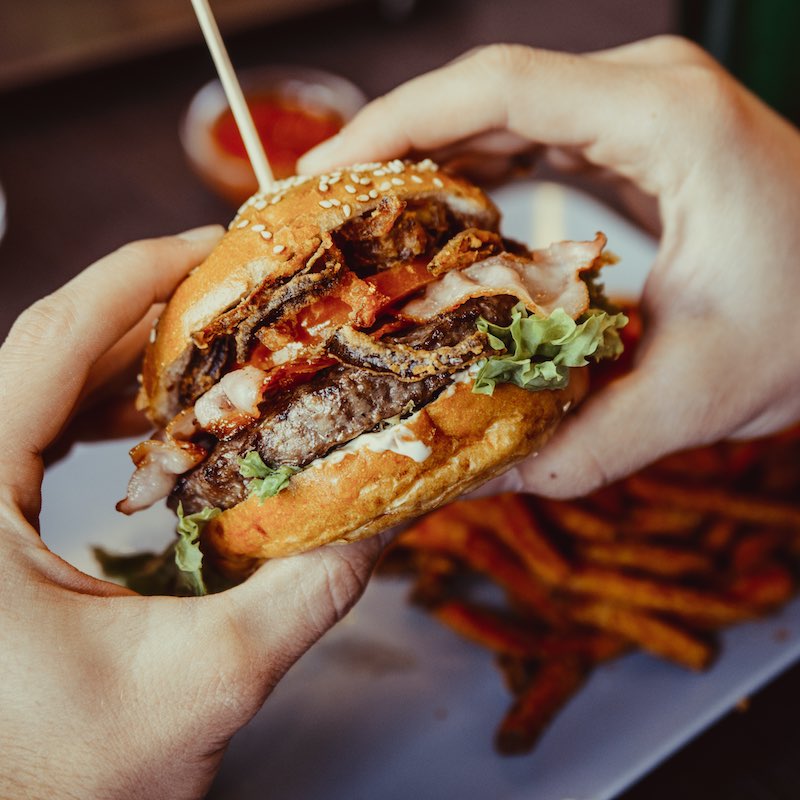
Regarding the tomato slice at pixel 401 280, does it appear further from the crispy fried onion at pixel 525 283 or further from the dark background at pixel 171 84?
the dark background at pixel 171 84

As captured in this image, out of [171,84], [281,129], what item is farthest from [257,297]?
[171,84]

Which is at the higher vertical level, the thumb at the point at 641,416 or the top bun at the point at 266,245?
the top bun at the point at 266,245

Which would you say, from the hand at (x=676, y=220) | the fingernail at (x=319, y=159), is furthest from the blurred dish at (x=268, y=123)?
the hand at (x=676, y=220)

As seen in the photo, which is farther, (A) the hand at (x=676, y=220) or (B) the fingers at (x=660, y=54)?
(B) the fingers at (x=660, y=54)

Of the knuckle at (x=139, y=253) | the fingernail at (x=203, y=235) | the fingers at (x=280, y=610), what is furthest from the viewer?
the fingernail at (x=203, y=235)

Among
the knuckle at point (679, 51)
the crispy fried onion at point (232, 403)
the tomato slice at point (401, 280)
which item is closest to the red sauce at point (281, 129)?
the knuckle at point (679, 51)

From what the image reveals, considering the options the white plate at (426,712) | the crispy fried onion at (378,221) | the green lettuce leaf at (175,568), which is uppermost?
the crispy fried onion at (378,221)

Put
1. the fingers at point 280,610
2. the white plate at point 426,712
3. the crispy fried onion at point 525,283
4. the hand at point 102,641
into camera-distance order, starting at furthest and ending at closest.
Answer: the white plate at point 426,712 < the crispy fried onion at point 525,283 < the fingers at point 280,610 < the hand at point 102,641

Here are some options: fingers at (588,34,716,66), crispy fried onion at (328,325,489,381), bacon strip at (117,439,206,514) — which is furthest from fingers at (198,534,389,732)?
fingers at (588,34,716,66)
